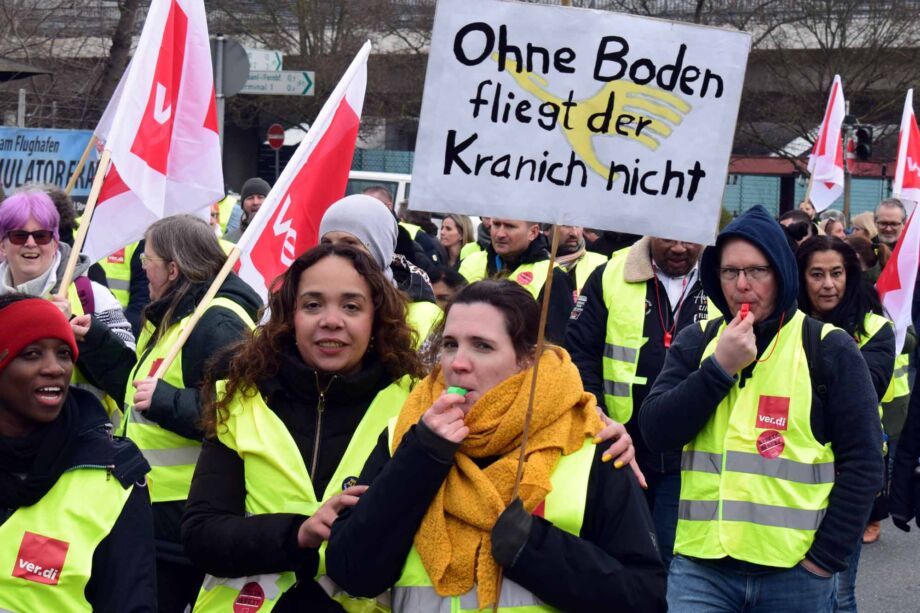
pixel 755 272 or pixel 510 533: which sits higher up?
pixel 755 272

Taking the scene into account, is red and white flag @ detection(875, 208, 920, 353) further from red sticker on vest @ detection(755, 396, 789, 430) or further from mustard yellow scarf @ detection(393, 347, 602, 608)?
mustard yellow scarf @ detection(393, 347, 602, 608)

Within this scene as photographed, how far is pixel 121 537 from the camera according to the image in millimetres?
3492

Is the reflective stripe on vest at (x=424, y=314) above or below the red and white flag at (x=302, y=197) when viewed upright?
below

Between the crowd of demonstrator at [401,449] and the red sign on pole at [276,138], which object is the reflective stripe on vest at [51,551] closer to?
the crowd of demonstrator at [401,449]

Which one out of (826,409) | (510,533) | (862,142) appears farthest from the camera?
(862,142)

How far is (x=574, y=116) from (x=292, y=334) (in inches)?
35.9

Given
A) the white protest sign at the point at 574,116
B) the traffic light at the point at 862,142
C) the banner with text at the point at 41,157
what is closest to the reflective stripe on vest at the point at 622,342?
the white protest sign at the point at 574,116

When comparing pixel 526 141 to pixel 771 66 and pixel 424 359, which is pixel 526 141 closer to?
pixel 424 359

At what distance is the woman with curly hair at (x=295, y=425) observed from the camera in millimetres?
3639

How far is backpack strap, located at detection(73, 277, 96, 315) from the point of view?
591cm

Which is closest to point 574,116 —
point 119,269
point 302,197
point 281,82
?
point 302,197

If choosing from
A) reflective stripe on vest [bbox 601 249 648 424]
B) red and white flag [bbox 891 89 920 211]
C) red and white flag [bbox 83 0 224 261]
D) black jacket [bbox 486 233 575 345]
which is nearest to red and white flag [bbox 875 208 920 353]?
black jacket [bbox 486 233 575 345]

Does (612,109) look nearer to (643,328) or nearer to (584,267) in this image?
(643,328)

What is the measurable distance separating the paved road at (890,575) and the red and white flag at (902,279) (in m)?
1.34
